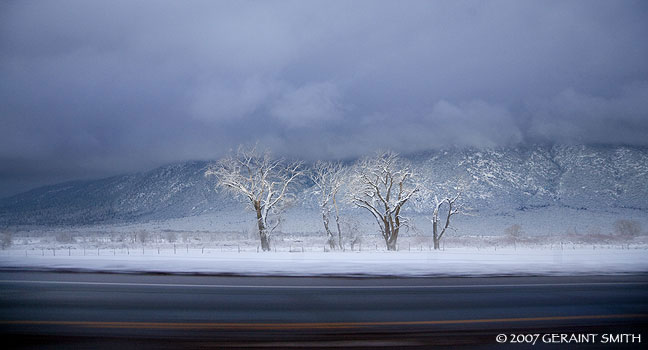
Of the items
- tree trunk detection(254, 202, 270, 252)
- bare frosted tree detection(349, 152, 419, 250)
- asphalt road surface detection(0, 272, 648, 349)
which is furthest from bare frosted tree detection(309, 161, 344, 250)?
asphalt road surface detection(0, 272, 648, 349)

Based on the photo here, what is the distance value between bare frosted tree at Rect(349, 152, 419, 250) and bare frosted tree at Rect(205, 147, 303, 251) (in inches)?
200

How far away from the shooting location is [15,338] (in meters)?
7.10

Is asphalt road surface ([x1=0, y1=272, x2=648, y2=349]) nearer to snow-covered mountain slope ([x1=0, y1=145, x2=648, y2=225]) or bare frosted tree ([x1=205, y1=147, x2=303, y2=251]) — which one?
bare frosted tree ([x1=205, y1=147, x2=303, y2=251])

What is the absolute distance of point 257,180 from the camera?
116ft

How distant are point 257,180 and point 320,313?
88.6ft

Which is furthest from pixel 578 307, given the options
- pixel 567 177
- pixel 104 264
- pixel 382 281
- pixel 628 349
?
pixel 567 177

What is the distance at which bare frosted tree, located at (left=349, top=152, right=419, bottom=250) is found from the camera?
36.7 m

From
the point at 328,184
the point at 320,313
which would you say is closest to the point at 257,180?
the point at 328,184

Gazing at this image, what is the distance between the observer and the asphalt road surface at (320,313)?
23.0 ft

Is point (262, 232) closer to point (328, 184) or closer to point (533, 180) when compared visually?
point (328, 184)

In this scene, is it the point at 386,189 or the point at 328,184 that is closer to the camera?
the point at 386,189

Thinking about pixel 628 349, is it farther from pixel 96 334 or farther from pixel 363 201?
pixel 363 201

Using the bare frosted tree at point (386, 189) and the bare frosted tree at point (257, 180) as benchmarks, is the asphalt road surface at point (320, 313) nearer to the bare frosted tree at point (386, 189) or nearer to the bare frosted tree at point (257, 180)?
the bare frosted tree at point (257, 180)

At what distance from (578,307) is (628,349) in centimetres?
327
